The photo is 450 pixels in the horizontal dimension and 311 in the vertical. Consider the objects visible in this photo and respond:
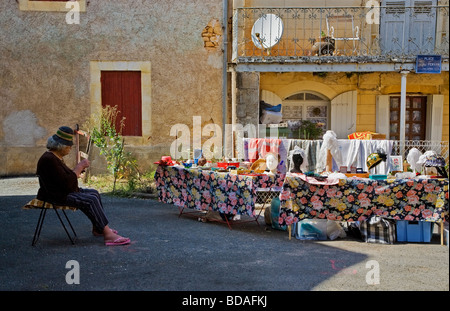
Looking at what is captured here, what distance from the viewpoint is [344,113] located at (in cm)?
1190

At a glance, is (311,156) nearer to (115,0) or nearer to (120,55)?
(120,55)

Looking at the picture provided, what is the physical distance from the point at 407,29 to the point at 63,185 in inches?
392

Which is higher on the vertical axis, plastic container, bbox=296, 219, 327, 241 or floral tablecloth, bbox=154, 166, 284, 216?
floral tablecloth, bbox=154, 166, 284, 216

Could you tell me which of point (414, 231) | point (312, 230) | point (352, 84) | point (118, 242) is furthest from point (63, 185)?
point (352, 84)

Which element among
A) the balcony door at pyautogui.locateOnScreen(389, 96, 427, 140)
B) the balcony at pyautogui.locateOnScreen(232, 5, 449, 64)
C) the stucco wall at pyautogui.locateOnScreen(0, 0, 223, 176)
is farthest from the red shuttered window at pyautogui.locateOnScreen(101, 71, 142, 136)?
the balcony door at pyautogui.locateOnScreen(389, 96, 427, 140)

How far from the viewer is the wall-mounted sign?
10.3 m

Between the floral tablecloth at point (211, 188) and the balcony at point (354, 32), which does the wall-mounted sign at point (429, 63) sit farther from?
the floral tablecloth at point (211, 188)

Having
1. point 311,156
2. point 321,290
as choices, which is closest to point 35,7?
point 311,156

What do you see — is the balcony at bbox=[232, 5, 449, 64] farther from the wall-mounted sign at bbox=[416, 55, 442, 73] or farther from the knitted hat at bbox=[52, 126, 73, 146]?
the knitted hat at bbox=[52, 126, 73, 146]

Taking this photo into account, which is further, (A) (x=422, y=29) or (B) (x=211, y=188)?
(A) (x=422, y=29)

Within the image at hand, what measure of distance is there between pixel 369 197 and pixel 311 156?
3563mm

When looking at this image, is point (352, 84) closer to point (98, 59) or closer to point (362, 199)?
point (98, 59)

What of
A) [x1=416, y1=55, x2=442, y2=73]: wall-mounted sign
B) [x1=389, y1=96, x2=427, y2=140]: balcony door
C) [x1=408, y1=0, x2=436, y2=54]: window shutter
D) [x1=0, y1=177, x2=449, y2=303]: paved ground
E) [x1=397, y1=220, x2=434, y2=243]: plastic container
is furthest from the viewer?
[x1=389, y1=96, x2=427, y2=140]: balcony door

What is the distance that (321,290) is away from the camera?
3938mm
